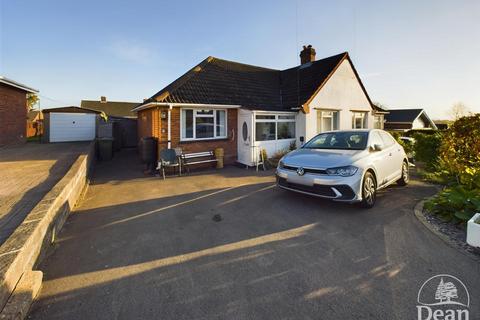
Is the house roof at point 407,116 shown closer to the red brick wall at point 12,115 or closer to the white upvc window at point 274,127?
the white upvc window at point 274,127

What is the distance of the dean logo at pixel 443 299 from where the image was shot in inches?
90.4

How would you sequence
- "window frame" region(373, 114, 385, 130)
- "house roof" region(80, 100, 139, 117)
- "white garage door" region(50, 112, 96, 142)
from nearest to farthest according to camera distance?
"window frame" region(373, 114, 385, 130)
"white garage door" region(50, 112, 96, 142)
"house roof" region(80, 100, 139, 117)

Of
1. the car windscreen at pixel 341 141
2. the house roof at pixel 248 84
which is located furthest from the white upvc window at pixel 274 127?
the car windscreen at pixel 341 141

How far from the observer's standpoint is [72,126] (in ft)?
60.9

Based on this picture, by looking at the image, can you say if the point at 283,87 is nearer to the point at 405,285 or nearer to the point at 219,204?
the point at 219,204

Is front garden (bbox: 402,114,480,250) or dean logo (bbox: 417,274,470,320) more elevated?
front garden (bbox: 402,114,480,250)

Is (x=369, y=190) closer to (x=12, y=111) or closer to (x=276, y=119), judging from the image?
(x=276, y=119)

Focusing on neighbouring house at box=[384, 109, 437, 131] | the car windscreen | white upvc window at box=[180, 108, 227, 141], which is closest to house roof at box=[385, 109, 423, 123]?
neighbouring house at box=[384, 109, 437, 131]

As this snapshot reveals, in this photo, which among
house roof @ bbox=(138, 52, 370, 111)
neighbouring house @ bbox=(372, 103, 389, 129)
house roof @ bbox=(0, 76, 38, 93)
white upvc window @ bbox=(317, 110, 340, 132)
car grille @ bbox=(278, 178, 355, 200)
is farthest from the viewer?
neighbouring house @ bbox=(372, 103, 389, 129)

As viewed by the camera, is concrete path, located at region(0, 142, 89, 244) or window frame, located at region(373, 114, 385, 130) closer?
concrete path, located at region(0, 142, 89, 244)

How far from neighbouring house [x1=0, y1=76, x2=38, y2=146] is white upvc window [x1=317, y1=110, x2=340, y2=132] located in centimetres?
1612

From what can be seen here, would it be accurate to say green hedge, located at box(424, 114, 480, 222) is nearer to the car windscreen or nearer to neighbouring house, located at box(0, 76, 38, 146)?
the car windscreen

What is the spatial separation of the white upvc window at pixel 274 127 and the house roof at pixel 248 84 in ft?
1.68

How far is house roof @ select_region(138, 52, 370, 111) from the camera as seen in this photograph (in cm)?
1048
